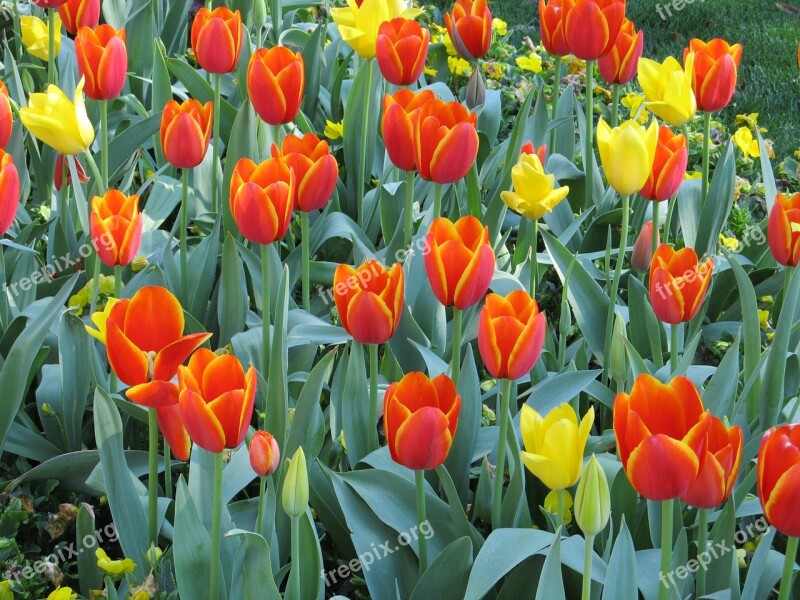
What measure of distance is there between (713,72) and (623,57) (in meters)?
0.36

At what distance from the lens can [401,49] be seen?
214 cm

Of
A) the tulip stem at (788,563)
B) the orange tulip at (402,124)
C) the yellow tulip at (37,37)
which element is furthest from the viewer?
the yellow tulip at (37,37)

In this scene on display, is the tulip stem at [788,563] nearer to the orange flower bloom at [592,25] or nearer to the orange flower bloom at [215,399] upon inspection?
the orange flower bloom at [215,399]

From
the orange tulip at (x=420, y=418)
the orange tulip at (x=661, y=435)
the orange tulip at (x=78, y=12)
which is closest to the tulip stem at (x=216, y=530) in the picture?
the orange tulip at (x=420, y=418)

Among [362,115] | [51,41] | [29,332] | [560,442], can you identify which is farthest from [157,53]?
[560,442]

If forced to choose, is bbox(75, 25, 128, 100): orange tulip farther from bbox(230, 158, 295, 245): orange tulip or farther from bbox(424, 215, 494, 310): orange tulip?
bbox(424, 215, 494, 310): orange tulip

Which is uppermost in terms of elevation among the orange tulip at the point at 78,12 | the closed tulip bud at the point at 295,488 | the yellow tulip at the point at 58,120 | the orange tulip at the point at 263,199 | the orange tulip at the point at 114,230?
the orange tulip at the point at 78,12

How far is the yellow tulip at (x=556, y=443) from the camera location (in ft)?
3.97

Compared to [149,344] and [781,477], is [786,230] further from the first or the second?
[149,344]

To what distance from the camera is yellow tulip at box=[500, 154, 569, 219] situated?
180cm

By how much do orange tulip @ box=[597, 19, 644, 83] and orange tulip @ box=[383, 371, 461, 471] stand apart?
143 centimetres

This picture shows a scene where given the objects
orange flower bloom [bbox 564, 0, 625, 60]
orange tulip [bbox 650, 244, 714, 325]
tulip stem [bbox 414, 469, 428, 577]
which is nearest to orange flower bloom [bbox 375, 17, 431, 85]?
orange flower bloom [bbox 564, 0, 625, 60]

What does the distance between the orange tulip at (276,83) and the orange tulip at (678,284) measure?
2.62 ft

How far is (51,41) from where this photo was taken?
2.47m
